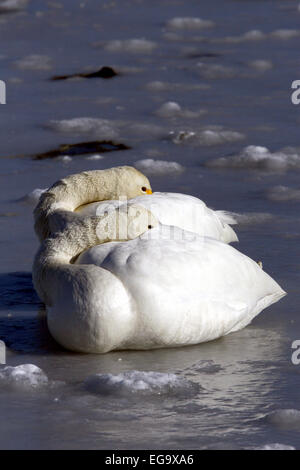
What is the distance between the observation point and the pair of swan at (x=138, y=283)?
14.6 feet

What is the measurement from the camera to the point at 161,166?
7.57 metres

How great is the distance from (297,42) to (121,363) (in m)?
7.93

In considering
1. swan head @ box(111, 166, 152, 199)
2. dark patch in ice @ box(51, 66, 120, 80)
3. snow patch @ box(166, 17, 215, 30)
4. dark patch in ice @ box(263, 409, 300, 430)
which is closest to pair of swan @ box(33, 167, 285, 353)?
swan head @ box(111, 166, 152, 199)

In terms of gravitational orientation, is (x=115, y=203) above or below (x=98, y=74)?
below

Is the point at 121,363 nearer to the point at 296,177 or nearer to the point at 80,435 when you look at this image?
the point at 80,435

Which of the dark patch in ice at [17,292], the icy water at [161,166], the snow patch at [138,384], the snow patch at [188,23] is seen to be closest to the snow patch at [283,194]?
the icy water at [161,166]

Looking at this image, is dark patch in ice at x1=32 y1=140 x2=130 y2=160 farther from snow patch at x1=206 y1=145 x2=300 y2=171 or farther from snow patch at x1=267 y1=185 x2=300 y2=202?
snow patch at x1=267 y1=185 x2=300 y2=202

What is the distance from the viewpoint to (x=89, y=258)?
185 inches

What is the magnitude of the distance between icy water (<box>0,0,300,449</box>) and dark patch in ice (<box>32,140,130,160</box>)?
0.08 m

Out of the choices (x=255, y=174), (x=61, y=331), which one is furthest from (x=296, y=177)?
(x=61, y=331)

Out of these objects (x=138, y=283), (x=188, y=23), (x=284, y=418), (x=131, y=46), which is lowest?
(x=284, y=418)

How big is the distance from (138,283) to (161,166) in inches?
126

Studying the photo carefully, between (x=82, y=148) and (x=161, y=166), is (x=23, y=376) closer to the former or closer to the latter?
(x=161, y=166)

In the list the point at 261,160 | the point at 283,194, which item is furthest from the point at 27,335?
the point at 261,160
